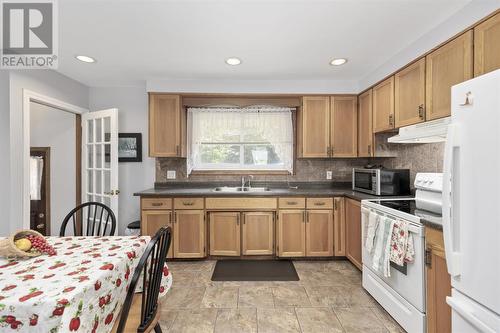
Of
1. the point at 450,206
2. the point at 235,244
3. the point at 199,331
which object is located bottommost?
the point at 199,331

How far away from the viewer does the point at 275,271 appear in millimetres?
2854

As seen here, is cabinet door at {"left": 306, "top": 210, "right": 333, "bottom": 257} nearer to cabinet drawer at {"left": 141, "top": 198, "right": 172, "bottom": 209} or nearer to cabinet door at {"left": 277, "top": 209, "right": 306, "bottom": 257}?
cabinet door at {"left": 277, "top": 209, "right": 306, "bottom": 257}

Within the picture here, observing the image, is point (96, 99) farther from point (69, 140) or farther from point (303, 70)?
point (303, 70)

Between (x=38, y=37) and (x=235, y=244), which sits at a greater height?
(x=38, y=37)

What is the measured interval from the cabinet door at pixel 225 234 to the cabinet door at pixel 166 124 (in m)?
1.06

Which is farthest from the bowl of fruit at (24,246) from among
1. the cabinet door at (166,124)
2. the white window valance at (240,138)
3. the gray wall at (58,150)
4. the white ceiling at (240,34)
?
the gray wall at (58,150)

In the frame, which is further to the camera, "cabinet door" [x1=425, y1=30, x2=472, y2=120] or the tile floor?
the tile floor

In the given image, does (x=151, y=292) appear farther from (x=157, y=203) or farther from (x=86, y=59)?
(x=86, y=59)

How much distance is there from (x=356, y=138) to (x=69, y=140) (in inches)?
163

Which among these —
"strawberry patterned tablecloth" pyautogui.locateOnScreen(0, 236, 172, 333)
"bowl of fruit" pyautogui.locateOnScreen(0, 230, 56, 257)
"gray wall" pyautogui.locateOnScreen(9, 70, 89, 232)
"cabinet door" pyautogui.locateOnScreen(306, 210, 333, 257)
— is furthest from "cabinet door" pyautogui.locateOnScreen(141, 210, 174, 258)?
"cabinet door" pyautogui.locateOnScreen(306, 210, 333, 257)

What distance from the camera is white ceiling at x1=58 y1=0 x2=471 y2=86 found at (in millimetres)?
1796

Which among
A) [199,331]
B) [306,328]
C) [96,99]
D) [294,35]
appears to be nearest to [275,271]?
[306,328]

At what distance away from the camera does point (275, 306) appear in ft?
7.10

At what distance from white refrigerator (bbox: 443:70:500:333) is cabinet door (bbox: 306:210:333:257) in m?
1.83
